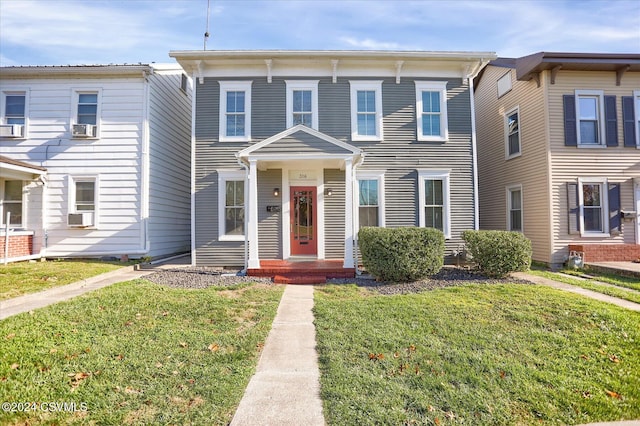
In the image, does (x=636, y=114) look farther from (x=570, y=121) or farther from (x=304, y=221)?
(x=304, y=221)

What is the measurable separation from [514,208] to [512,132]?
2.70m

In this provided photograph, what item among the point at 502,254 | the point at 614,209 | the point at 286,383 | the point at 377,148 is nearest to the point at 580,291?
the point at 502,254

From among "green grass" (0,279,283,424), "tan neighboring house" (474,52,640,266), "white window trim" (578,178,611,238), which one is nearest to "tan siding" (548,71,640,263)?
"tan neighboring house" (474,52,640,266)

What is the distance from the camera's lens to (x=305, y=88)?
9703 millimetres

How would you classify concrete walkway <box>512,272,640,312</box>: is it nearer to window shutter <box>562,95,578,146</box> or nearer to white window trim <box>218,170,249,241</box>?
window shutter <box>562,95,578,146</box>

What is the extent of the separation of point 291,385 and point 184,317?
2470 mm

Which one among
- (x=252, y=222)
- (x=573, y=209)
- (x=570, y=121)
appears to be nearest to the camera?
(x=252, y=222)

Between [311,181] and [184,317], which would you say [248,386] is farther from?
[311,181]

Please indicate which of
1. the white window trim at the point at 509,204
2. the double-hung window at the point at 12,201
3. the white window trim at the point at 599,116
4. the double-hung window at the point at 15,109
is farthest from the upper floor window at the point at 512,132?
the double-hung window at the point at 12,201

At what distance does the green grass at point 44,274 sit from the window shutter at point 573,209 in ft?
42.6

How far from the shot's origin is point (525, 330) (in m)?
4.19

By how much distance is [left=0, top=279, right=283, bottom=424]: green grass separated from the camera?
2.52m

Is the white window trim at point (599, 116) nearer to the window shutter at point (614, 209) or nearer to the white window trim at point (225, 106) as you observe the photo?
the window shutter at point (614, 209)

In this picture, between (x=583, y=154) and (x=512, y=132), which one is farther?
(x=512, y=132)
